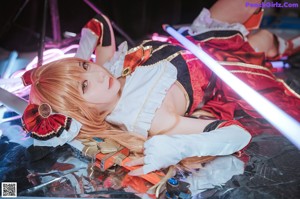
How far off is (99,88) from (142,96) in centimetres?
16

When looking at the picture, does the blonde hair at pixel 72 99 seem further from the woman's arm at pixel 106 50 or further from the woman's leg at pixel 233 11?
the woman's leg at pixel 233 11

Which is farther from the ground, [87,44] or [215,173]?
[87,44]

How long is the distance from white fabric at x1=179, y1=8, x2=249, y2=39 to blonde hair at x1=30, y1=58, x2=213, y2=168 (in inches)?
27.7

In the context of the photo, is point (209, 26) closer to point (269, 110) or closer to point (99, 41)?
point (99, 41)

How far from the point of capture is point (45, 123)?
1.09 meters

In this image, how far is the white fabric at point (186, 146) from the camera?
3.32 feet

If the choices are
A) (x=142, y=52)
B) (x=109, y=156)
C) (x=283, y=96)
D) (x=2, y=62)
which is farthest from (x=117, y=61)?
(x=2, y=62)

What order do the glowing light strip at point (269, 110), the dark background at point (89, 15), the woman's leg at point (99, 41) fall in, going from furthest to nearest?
the dark background at point (89, 15) → the woman's leg at point (99, 41) → the glowing light strip at point (269, 110)

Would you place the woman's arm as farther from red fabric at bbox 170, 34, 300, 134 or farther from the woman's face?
red fabric at bbox 170, 34, 300, 134

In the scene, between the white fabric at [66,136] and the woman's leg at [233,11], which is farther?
the woman's leg at [233,11]

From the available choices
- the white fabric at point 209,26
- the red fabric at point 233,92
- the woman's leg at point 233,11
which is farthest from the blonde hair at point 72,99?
the woman's leg at point 233,11

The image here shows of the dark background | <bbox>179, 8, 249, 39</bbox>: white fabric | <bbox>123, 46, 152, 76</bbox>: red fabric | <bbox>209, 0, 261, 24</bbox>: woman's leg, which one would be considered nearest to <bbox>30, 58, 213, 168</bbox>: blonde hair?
<bbox>123, 46, 152, 76</bbox>: red fabric

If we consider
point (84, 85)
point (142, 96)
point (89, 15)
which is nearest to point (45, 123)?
point (84, 85)

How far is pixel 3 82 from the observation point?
60.4 inches
